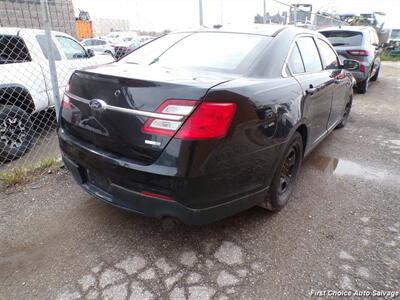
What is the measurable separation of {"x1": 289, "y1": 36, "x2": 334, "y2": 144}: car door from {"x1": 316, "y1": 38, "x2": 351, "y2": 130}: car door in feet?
0.51

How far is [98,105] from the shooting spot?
2158 mm

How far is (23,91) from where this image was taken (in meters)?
4.34

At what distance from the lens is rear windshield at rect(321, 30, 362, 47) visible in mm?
7907

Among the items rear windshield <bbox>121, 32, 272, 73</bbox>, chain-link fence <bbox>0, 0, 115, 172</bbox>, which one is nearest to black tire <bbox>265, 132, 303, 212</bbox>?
rear windshield <bbox>121, 32, 272, 73</bbox>

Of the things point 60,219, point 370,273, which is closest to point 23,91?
point 60,219

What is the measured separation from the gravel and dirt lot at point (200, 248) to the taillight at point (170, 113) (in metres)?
0.99

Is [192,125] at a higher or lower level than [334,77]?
higher

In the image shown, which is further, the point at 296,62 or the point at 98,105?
the point at 296,62

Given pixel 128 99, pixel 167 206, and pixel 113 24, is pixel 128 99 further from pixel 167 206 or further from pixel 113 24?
pixel 113 24

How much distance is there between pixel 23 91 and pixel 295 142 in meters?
3.62

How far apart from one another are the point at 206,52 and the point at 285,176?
4.37ft

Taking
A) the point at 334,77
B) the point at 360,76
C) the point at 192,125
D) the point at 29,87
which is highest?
the point at 192,125

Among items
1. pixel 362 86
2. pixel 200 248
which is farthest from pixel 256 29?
pixel 362 86

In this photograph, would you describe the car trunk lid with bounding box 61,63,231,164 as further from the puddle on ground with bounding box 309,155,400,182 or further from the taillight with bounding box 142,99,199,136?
the puddle on ground with bounding box 309,155,400,182
